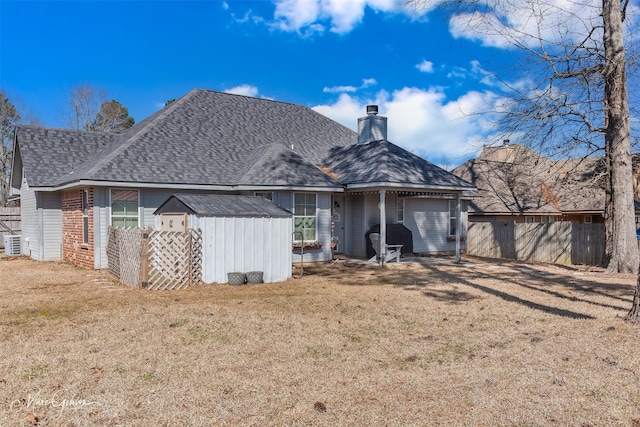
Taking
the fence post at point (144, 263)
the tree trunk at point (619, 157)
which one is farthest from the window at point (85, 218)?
the tree trunk at point (619, 157)

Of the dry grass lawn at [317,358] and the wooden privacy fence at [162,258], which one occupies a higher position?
the wooden privacy fence at [162,258]

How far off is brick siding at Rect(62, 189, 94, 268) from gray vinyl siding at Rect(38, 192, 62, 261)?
0.27 m

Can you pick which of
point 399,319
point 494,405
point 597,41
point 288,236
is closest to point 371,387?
point 494,405

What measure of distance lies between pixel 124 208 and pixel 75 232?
8.44 feet

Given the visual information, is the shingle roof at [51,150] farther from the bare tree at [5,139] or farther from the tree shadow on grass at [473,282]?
the bare tree at [5,139]

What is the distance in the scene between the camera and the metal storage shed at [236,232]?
12.1m

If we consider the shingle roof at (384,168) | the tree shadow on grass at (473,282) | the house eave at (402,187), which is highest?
the shingle roof at (384,168)

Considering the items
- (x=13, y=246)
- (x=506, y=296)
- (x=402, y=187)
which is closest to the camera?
(x=506, y=296)

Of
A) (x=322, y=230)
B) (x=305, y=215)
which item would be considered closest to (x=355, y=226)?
(x=322, y=230)

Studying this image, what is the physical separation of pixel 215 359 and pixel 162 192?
11.7 m

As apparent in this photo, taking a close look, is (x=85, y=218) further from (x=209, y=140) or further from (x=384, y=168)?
(x=384, y=168)

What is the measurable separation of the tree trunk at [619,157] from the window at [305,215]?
9682mm

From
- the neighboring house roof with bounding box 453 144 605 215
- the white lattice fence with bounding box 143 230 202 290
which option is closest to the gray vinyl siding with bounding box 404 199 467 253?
the neighboring house roof with bounding box 453 144 605 215

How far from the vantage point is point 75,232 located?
1698 cm
